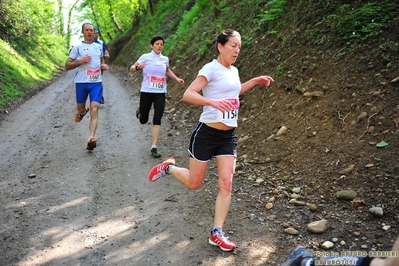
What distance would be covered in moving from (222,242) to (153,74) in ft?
13.7

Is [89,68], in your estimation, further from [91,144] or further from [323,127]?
[323,127]

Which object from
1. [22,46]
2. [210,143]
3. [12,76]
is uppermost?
[210,143]

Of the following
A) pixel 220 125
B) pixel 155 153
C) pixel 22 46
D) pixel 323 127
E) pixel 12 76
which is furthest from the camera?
pixel 22 46

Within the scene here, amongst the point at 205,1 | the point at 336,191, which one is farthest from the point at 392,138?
the point at 205,1

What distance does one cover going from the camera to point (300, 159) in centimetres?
544

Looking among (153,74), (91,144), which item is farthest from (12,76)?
(153,74)

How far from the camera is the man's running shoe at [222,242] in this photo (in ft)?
12.4

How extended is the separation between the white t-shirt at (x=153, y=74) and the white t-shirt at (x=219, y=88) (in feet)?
11.0

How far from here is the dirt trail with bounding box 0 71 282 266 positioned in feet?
12.3

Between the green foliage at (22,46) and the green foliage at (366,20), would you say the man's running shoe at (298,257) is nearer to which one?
the green foliage at (366,20)

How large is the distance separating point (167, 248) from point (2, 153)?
487 centimetres

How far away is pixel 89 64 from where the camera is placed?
23.4 feet

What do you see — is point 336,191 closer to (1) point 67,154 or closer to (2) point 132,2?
(1) point 67,154

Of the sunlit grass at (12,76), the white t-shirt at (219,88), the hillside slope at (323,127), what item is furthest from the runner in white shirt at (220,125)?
the sunlit grass at (12,76)
